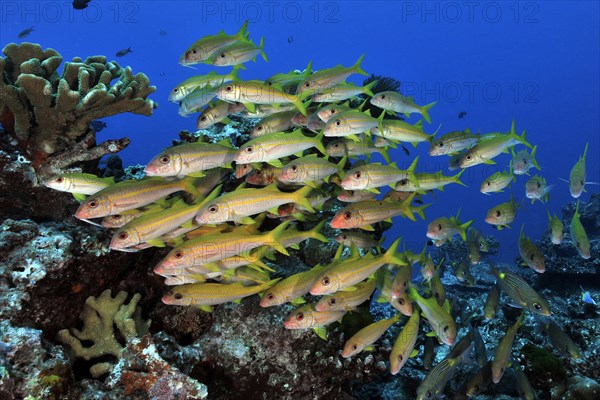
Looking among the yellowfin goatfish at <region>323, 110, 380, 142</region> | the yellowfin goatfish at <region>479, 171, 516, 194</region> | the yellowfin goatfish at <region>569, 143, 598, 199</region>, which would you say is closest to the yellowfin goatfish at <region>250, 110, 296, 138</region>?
the yellowfin goatfish at <region>323, 110, 380, 142</region>

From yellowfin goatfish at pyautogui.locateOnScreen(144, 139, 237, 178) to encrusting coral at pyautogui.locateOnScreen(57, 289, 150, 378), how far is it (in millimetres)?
1782

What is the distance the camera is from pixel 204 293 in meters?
4.25

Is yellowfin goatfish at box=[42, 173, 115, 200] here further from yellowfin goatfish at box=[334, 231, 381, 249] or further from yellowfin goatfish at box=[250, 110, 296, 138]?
yellowfin goatfish at box=[334, 231, 381, 249]

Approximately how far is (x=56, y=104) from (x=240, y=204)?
9.01ft

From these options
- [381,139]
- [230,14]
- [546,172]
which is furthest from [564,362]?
[546,172]

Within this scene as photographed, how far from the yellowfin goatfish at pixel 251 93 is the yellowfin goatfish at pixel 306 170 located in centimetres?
81

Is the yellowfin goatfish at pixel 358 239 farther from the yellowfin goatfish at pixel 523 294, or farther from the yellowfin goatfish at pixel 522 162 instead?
the yellowfin goatfish at pixel 522 162

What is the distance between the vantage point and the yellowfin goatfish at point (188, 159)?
396cm

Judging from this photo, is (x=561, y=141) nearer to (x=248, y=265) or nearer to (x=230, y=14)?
(x=230, y=14)

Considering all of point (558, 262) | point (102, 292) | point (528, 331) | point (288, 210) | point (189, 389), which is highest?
point (288, 210)

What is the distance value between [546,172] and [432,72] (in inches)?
1889

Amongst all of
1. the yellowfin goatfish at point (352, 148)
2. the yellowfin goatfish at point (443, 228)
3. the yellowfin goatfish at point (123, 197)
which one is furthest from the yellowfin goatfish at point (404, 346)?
the yellowfin goatfish at point (123, 197)

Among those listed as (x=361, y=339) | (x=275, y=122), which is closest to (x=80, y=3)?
(x=275, y=122)

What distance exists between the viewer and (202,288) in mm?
4250
